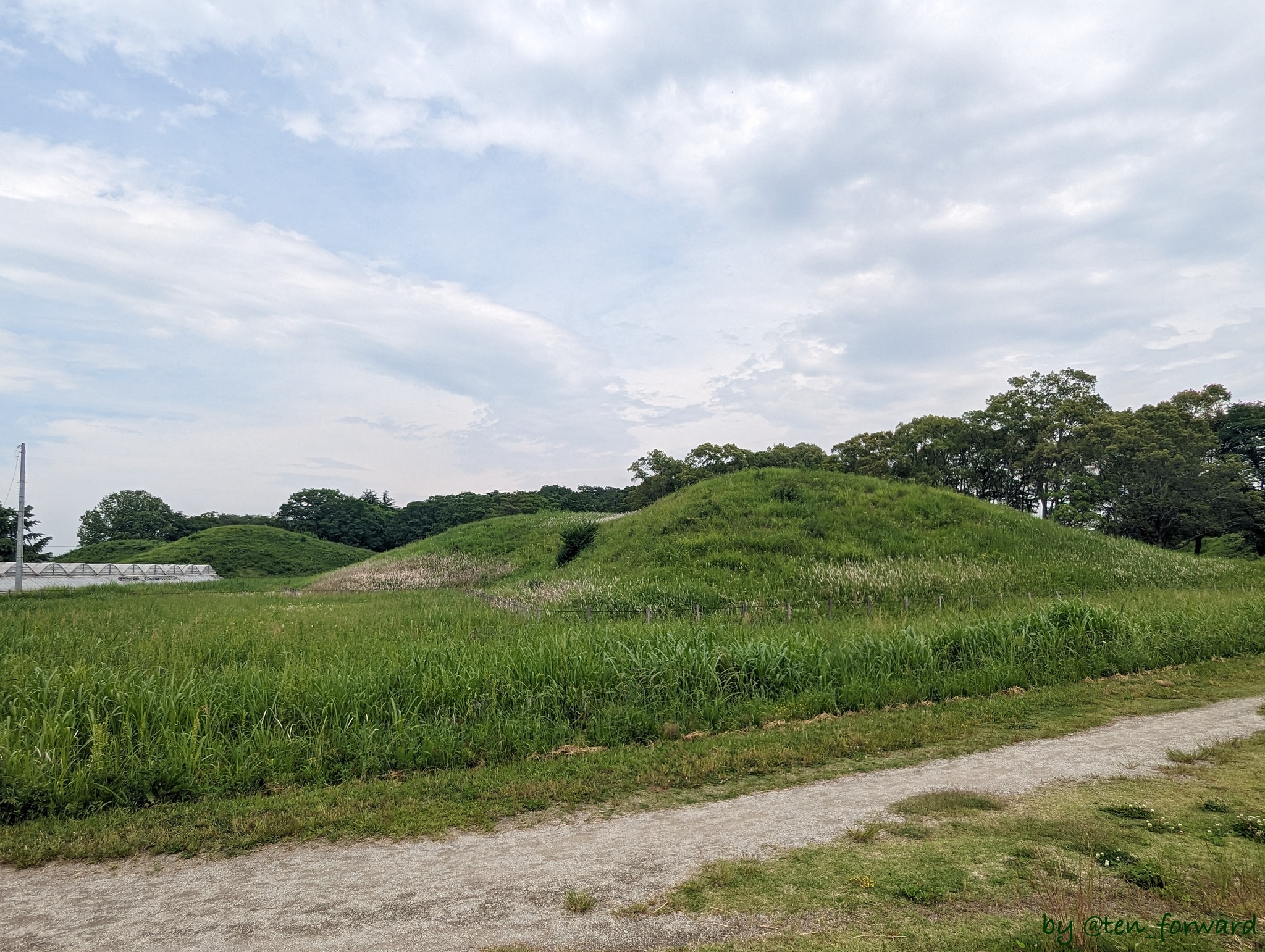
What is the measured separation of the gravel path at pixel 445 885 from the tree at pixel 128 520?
9941 centimetres

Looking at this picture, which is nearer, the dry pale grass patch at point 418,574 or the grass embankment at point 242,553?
the dry pale grass patch at point 418,574

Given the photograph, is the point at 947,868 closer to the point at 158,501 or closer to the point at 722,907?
the point at 722,907

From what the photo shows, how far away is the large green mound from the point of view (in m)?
19.8

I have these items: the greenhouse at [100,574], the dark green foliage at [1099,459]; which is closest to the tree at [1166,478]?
the dark green foliage at [1099,459]

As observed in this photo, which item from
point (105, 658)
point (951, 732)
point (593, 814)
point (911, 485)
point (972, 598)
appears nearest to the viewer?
point (593, 814)

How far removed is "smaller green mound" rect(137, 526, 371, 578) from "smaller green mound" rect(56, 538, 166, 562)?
3.70 meters

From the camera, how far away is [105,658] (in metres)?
10.5

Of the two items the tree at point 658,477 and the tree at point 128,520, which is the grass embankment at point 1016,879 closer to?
the tree at point 658,477

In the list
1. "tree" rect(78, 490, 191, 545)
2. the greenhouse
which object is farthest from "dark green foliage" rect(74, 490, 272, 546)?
the greenhouse

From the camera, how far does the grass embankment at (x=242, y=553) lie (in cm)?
5962

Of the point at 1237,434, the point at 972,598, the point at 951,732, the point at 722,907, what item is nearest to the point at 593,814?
the point at 722,907

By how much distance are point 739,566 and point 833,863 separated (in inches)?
713

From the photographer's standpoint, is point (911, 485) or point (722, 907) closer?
point (722, 907)

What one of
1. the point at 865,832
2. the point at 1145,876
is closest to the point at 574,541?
the point at 865,832
